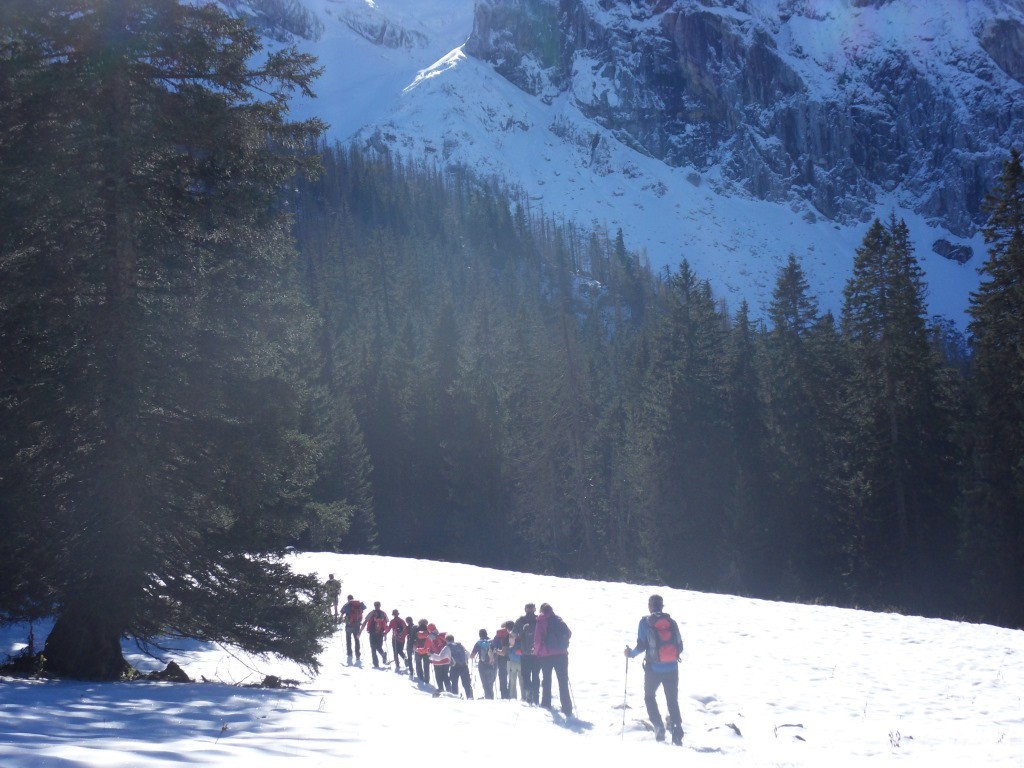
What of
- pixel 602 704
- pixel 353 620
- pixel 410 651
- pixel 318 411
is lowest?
pixel 602 704

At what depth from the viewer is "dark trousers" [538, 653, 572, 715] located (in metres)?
11.6

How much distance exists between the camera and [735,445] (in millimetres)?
36750

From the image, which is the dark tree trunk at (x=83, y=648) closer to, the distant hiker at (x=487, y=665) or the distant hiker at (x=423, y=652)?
the distant hiker at (x=423, y=652)

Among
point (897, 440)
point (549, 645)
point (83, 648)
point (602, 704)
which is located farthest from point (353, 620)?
point (897, 440)

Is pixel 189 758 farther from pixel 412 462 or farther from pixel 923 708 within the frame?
pixel 412 462

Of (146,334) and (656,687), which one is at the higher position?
(146,334)

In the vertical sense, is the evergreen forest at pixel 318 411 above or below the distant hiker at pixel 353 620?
above

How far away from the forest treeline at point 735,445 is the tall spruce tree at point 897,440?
84 mm

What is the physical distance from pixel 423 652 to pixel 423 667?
106cm

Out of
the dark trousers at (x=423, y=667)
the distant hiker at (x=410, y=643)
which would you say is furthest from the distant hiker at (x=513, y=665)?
the distant hiker at (x=410, y=643)

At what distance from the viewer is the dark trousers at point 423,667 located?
1669 cm

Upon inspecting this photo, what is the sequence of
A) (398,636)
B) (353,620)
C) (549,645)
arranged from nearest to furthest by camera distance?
(549,645), (398,636), (353,620)

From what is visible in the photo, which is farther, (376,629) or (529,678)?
(376,629)

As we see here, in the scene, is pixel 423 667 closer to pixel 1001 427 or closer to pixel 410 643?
pixel 410 643
